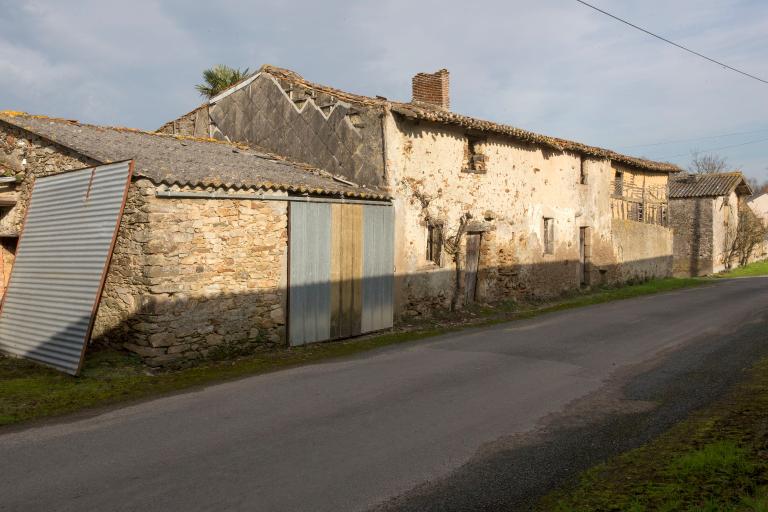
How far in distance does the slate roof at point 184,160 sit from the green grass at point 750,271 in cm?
2369

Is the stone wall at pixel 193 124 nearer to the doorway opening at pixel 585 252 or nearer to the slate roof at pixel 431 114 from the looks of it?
the slate roof at pixel 431 114

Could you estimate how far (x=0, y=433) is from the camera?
18.4 feet

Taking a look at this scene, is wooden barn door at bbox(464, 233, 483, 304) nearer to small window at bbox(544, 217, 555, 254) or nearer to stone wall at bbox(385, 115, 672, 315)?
stone wall at bbox(385, 115, 672, 315)

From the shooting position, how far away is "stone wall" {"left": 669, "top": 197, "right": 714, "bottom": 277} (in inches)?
1231

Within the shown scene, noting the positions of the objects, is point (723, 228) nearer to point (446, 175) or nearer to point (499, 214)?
point (499, 214)

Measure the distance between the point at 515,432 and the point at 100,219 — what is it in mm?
6846

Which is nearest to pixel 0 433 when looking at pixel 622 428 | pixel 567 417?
pixel 567 417

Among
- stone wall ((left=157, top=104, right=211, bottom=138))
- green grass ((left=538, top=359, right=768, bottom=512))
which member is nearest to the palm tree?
stone wall ((left=157, top=104, right=211, bottom=138))

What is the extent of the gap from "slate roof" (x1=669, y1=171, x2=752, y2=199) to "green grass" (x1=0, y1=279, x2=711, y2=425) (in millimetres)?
25974

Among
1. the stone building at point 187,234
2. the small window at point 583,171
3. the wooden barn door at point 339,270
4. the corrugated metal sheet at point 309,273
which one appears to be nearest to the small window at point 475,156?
the wooden barn door at point 339,270

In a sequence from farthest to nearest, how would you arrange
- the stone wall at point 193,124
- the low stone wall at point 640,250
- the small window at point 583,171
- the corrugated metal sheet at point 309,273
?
the low stone wall at point 640,250 → the small window at point 583,171 → the stone wall at point 193,124 → the corrugated metal sheet at point 309,273

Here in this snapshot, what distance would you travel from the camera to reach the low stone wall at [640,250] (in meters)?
22.5

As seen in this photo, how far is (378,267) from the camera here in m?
12.3

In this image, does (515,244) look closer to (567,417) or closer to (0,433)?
(567,417)
